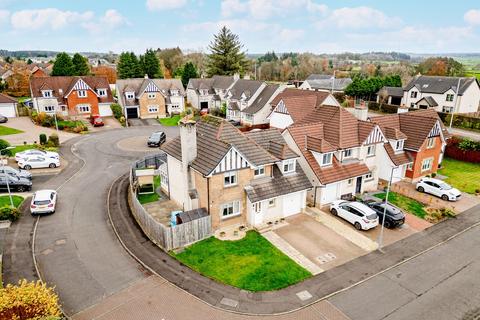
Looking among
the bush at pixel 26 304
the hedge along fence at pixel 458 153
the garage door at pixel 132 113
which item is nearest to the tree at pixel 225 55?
the garage door at pixel 132 113

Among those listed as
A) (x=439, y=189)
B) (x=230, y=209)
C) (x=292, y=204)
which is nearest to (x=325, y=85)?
(x=439, y=189)

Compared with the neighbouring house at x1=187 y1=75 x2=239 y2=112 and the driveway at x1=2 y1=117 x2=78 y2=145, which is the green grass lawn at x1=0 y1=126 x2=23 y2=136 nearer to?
the driveway at x1=2 y1=117 x2=78 y2=145

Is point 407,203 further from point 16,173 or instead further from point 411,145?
point 16,173

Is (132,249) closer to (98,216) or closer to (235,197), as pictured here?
(98,216)

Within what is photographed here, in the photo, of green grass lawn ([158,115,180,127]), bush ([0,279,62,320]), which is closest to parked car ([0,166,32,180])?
bush ([0,279,62,320])

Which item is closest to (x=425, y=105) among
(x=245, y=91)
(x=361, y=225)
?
(x=245, y=91)

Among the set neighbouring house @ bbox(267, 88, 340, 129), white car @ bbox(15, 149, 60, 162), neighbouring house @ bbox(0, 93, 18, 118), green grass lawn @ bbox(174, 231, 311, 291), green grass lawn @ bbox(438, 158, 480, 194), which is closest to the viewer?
green grass lawn @ bbox(174, 231, 311, 291)

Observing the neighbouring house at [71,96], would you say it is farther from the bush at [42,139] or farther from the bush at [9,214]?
the bush at [9,214]
